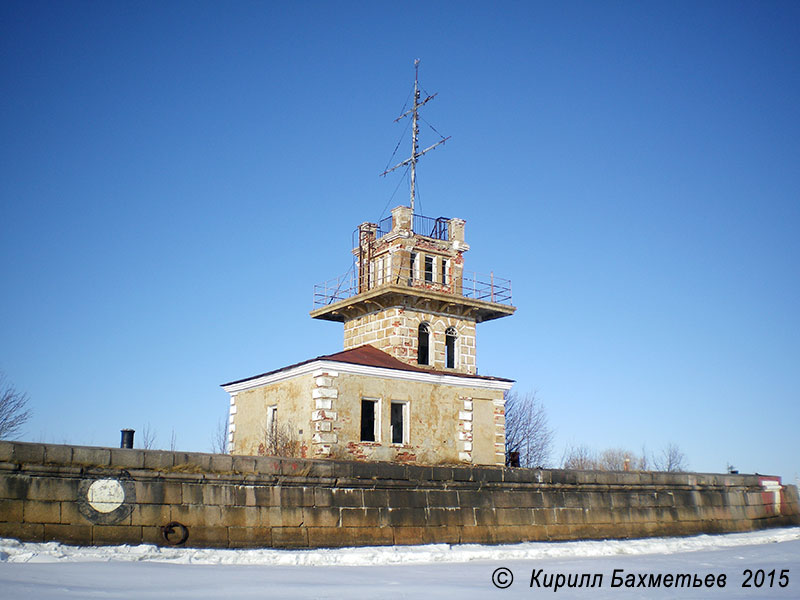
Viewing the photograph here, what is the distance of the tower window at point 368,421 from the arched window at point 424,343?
370 centimetres

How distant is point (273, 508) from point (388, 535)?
3.00 m

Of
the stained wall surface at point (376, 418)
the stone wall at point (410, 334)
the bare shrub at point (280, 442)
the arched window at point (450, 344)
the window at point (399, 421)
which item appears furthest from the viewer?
the arched window at point (450, 344)

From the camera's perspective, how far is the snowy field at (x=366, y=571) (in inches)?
384

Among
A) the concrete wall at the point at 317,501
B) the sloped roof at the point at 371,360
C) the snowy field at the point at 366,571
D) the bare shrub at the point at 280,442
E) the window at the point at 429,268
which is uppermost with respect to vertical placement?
the window at the point at 429,268

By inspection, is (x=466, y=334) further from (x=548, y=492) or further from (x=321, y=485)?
(x=321, y=485)

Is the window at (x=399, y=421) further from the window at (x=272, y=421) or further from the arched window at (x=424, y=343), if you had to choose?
the window at (x=272, y=421)

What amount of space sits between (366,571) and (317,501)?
12.6ft

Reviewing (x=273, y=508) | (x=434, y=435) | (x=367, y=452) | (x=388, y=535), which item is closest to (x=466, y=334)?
(x=434, y=435)

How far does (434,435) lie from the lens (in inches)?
943

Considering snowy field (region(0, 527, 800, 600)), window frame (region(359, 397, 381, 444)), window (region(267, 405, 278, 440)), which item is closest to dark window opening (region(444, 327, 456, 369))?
window frame (region(359, 397, 381, 444))

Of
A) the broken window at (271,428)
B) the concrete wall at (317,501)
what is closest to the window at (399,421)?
the broken window at (271,428)

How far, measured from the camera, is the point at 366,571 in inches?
520

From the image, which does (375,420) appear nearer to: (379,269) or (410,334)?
(410,334)

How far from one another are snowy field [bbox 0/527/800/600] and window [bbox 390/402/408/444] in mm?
5916
